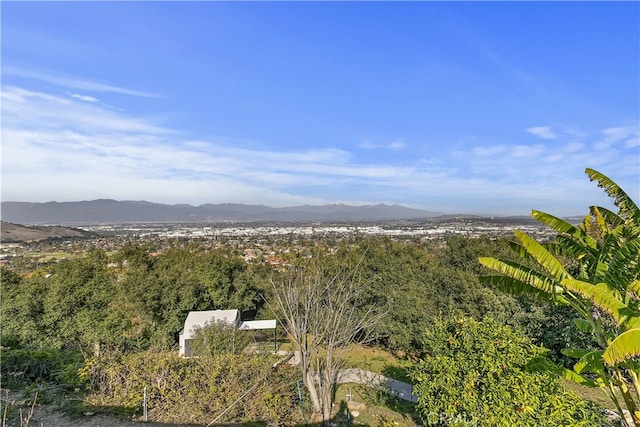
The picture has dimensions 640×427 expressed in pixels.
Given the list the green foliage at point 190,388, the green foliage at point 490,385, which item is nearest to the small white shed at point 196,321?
the green foliage at point 190,388

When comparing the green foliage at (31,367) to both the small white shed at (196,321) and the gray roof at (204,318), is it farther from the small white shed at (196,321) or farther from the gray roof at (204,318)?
the gray roof at (204,318)

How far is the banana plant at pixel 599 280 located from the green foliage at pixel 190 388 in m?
5.60

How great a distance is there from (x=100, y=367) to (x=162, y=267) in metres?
12.6

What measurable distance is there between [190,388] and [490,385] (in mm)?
6285

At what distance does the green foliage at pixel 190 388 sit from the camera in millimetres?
7512

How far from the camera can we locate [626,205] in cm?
589

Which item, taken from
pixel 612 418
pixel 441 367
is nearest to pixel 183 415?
pixel 441 367

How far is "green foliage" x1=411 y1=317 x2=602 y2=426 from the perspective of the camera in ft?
16.1

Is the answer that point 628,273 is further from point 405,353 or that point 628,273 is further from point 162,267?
point 162,267

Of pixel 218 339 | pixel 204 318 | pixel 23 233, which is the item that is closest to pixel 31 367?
pixel 218 339

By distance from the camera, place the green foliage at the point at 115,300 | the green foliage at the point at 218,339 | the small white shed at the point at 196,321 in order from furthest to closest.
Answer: the small white shed at the point at 196,321
the green foliage at the point at 115,300
the green foliage at the point at 218,339

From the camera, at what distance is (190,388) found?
7664mm

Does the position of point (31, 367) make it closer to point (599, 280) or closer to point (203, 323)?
point (203, 323)

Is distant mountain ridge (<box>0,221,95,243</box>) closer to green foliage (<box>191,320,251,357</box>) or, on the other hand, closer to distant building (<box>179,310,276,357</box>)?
distant building (<box>179,310,276,357</box>)
